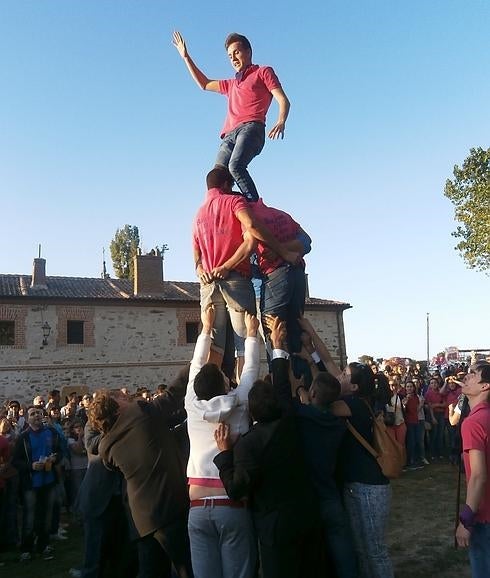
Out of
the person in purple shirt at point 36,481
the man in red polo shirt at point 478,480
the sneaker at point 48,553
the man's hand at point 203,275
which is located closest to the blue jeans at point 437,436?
the person in purple shirt at point 36,481

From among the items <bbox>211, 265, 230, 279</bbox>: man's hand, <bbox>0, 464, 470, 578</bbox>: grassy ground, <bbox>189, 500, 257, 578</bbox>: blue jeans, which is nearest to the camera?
<bbox>189, 500, 257, 578</bbox>: blue jeans

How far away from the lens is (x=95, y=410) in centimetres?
455

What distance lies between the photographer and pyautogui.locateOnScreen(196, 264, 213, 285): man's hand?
18.5 feet

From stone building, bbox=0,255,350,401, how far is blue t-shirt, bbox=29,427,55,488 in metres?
18.9

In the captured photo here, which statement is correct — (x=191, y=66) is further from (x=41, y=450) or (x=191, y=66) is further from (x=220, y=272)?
(x=41, y=450)

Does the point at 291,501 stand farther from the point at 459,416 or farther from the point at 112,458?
the point at 459,416

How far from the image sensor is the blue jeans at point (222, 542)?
382cm

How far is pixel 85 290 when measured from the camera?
97.8 ft

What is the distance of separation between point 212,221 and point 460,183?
2403 cm

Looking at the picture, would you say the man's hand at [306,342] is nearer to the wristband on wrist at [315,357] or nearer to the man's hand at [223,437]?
the wristband on wrist at [315,357]

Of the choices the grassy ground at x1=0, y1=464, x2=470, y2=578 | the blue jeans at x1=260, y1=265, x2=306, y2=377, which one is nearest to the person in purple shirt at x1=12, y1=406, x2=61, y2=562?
the grassy ground at x1=0, y1=464, x2=470, y2=578

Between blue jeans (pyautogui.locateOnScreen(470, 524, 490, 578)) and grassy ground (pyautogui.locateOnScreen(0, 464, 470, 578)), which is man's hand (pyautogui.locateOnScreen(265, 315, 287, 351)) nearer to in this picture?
blue jeans (pyautogui.locateOnScreen(470, 524, 490, 578))

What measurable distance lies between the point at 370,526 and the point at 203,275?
2.72 m

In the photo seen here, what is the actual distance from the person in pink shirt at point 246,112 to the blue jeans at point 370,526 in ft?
9.78
